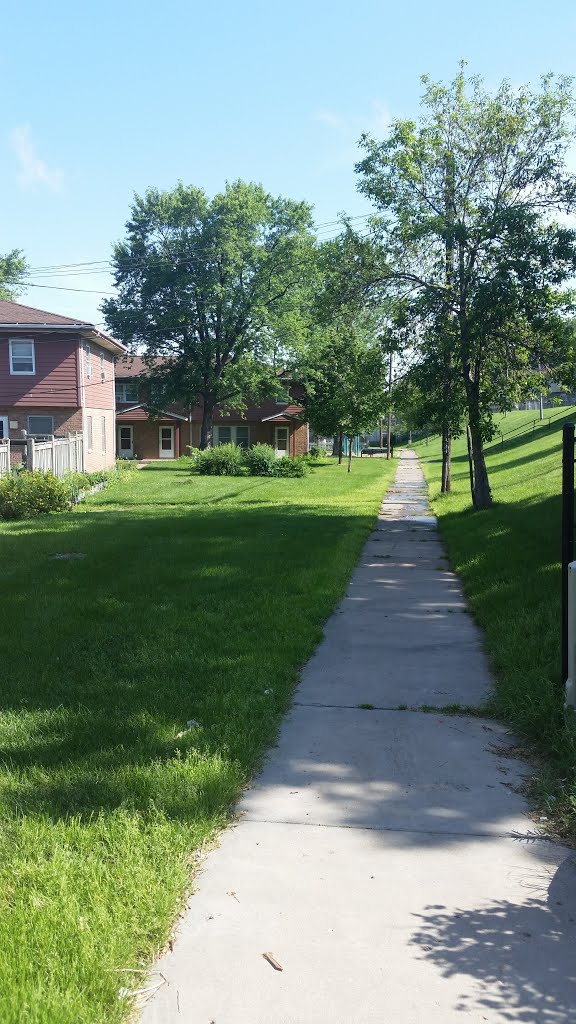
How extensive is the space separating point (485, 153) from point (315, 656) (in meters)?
13.7

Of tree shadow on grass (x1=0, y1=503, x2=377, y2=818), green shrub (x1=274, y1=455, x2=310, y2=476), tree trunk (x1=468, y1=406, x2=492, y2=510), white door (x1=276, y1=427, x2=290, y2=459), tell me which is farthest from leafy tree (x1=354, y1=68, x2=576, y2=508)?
white door (x1=276, y1=427, x2=290, y2=459)

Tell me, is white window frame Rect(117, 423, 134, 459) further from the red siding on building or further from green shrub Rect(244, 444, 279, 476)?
the red siding on building

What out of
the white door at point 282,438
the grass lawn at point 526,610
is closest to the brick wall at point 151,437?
the white door at point 282,438

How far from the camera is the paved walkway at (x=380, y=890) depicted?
271 cm

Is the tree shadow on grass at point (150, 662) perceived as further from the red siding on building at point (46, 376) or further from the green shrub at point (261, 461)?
the green shrub at point (261, 461)

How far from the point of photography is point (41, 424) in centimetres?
3147

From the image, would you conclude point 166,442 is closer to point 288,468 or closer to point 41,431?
point 288,468

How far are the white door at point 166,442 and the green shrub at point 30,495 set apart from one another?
3560 cm

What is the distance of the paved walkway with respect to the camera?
271cm

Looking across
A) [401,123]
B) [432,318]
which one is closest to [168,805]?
[432,318]

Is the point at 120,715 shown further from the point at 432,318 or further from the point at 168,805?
the point at 432,318

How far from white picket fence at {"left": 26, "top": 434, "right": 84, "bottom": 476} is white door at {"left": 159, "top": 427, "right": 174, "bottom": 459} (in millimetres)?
25319

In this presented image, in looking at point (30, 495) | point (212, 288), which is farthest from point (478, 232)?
point (212, 288)

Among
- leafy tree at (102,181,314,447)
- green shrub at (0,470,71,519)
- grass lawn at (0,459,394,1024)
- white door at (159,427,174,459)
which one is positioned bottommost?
grass lawn at (0,459,394,1024)
